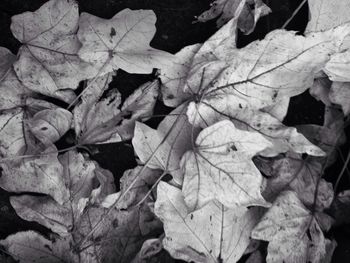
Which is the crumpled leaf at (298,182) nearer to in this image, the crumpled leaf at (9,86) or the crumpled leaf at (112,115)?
the crumpled leaf at (112,115)

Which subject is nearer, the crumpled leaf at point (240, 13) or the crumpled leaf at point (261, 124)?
Answer: the crumpled leaf at point (261, 124)

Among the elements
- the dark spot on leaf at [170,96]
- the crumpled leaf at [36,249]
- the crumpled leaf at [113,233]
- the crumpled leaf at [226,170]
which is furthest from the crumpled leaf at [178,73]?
the crumpled leaf at [36,249]

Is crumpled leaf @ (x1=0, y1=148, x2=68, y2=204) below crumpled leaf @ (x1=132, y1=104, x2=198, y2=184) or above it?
below

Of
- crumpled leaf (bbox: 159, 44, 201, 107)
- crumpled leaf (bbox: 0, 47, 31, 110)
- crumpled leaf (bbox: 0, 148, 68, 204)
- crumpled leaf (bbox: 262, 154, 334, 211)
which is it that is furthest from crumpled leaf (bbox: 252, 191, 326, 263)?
crumpled leaf (bbox: 0, 47, 31, 110)

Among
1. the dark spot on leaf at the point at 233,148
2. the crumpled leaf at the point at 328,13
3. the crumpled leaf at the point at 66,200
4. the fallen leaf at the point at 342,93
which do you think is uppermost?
the crumpled leaf at the point at 328,13

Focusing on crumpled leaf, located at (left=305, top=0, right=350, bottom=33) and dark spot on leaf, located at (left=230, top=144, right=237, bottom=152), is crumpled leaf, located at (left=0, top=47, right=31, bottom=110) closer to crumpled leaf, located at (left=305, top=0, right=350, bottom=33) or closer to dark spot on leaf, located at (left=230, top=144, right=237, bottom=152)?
dark spot on leaf, located at (left=230, top=144, right=237, bottom=152)

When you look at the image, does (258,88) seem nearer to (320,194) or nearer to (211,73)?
(211,73)
